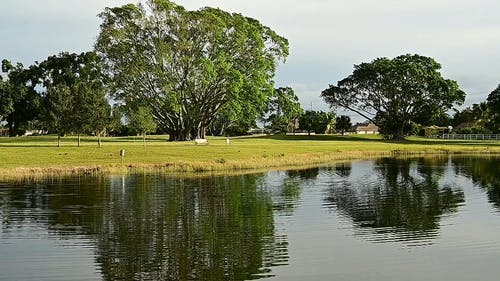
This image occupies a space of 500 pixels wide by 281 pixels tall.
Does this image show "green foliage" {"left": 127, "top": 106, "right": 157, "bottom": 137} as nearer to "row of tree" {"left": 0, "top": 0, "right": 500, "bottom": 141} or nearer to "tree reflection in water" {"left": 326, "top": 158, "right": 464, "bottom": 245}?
"row of tree" {"left": 0, "top": 0, "right": 500, "bottom": 141}

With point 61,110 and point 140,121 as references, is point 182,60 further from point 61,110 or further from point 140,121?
point 61,110

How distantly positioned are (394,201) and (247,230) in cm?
1211

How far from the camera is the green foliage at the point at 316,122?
157125mm

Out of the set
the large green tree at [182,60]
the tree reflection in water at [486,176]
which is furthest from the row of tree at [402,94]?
the tree reflection in water at [486,176]

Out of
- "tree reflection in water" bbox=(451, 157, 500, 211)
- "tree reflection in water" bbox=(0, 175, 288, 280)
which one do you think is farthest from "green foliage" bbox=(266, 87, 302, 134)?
"tree reflection in water" bbox=(0, 175, 288, 280)

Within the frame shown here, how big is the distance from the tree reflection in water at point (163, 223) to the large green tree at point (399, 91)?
89213 mm

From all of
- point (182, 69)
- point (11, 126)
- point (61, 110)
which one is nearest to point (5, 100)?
point (11, 126)

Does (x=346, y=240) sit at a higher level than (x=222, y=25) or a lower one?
lower

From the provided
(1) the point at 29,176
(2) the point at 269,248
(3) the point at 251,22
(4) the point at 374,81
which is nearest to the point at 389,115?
(4) the point at 374,81

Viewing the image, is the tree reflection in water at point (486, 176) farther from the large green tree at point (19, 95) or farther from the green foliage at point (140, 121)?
the large green tree at point (19, 95)

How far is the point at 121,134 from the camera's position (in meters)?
136

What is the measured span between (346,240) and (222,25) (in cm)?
6636

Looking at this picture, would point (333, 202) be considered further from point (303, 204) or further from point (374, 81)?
point (374, 81)

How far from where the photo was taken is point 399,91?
12588 centimetres
